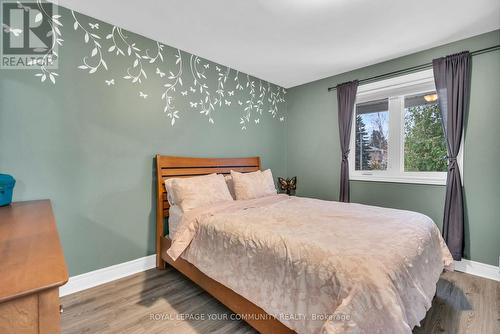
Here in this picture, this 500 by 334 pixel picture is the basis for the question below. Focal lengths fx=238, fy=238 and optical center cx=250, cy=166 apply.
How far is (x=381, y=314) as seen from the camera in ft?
3.49

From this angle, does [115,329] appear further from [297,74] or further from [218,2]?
[297,74]

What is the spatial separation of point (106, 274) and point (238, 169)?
6.30 feet

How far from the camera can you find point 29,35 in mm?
1927

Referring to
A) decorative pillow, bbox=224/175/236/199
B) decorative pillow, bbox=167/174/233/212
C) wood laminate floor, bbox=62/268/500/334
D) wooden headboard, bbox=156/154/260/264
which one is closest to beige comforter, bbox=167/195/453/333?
decorative pillow, bbox=167/174/233/212

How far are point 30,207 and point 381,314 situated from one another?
7.30 feet

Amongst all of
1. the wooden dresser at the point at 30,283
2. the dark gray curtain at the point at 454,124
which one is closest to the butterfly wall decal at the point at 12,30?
the wooden dresser at the point at 30,283

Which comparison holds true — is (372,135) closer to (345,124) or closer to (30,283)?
(345,124)

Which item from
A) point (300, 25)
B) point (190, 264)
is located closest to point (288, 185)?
point (190, 264)

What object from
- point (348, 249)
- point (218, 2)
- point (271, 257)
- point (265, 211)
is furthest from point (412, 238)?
point (218, 2)

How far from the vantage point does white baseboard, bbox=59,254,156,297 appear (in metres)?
2.10

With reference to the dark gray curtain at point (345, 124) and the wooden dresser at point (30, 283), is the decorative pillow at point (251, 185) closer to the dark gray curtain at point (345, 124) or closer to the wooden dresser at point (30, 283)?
the dark gray curtain at point (345, 124)

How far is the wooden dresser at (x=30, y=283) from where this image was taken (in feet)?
1.97

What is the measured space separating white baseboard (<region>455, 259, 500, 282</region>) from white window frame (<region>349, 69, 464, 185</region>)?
0.86 m

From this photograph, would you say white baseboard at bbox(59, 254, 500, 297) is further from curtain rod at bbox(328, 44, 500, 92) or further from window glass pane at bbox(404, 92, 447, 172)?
curtain rod at bbox(328, 44, 500, 92)
